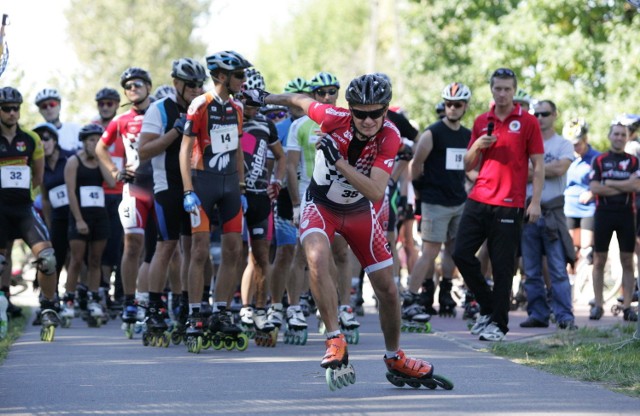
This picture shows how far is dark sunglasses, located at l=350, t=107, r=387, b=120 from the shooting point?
8.64 m

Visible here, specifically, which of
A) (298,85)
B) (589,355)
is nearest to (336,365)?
(589,355)

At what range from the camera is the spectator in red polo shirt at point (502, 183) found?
12555 mm

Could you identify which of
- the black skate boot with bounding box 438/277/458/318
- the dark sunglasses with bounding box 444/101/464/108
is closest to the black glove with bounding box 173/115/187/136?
the dark sunglasses with bounding box 444/101/464/108

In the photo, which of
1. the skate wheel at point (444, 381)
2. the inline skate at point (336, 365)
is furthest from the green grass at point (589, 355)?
the inline skate at point (336, 365)

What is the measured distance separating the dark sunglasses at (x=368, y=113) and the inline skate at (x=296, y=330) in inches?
150

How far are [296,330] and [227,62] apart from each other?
261 centimetres

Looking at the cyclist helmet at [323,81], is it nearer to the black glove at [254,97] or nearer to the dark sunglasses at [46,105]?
the black glove at [254,97]

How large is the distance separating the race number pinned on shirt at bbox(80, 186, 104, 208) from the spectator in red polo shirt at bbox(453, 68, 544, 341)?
5.20 metres

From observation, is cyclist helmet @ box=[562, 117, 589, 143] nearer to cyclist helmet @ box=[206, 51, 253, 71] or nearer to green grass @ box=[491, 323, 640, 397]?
green grass @ box=[491, 323, 640, 397]

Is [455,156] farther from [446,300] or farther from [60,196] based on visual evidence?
[60,196]

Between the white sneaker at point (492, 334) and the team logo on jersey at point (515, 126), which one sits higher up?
the team logo on jersey at point (515, 126)

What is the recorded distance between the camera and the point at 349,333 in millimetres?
12438

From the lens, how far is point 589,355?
10.6 m

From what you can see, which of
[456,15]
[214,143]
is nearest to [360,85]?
[214,143]
